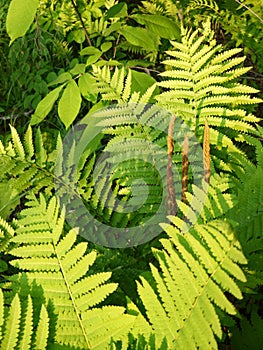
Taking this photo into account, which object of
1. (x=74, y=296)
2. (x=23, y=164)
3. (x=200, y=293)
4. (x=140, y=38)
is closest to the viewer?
(x=200, y=293)

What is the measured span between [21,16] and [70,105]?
325 millimetres

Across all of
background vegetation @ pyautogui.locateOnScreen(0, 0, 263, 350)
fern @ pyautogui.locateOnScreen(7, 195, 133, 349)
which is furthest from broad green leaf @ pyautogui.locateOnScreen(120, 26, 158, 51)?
fern @ pyautogui.locateOnScreen(7, 195, 133, 349)

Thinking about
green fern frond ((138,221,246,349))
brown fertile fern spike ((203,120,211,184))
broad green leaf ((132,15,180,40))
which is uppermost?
broad green leaf ((132,15,180,40))

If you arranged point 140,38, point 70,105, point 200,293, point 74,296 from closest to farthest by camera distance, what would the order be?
point 200,293 → point 74,296 → point 70,105 → point 140,38

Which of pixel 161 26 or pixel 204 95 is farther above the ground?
pixel 161 26

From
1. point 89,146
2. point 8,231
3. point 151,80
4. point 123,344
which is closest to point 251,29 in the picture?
point 151,80

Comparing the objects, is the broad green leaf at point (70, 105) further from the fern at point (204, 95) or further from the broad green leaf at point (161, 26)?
the broad green leaf at point (161, 26)

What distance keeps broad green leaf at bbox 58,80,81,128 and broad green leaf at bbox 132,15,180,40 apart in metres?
0.42

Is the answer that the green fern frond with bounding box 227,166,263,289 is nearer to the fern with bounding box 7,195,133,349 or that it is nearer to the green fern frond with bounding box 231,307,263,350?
the green fern frond with bounding box 231,307,263,350

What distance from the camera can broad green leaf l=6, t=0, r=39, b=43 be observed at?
4.71 ft

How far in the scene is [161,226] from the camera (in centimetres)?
115

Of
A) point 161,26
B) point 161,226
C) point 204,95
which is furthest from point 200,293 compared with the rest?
point 161,26

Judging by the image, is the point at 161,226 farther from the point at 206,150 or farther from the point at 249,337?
the point at 249,337

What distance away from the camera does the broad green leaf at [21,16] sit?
1437 mm
